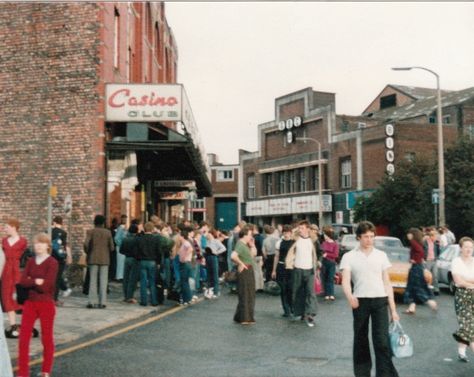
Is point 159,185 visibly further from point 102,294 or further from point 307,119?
point 307,119

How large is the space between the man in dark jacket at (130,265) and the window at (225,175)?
70.2 m

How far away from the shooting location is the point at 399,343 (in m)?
7.21

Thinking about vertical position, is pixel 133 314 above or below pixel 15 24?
below

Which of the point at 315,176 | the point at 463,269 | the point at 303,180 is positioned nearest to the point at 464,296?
the point at 463,269

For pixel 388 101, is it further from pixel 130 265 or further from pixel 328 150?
pixel 130 265

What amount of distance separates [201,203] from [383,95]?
2450 cm

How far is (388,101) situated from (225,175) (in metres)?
21.3

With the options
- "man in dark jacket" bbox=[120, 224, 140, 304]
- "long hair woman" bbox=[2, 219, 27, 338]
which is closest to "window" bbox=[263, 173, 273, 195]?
"man in dark jacket" bbox=[120, 224, 140, 304]

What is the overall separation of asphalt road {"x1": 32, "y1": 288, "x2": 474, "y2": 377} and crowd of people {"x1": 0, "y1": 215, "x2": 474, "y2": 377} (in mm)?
538

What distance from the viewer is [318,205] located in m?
58.1

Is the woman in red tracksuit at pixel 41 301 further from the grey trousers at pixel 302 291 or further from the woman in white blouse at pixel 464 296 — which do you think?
the grey trousers at pixel 302 291

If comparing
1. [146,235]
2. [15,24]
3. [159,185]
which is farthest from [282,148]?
[146,235]

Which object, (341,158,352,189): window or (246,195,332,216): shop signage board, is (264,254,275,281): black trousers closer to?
(341,158,352,189): window

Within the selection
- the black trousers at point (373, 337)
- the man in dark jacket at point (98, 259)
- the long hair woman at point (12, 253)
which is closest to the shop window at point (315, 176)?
the man in dark jacket at point (98, 259)
